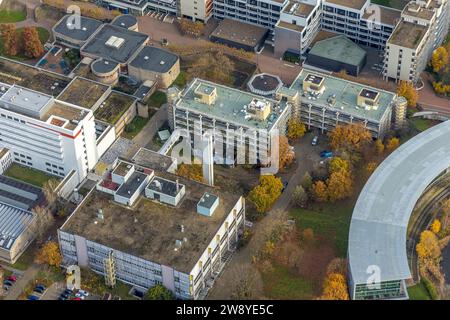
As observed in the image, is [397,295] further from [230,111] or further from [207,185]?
[230,111]

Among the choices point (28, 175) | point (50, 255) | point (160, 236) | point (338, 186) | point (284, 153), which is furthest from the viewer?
point (28, 175)

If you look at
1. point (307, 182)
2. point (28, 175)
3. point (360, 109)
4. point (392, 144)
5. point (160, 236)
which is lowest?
Answer: point (28, 175)

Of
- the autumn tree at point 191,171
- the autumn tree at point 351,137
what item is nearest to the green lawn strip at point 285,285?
the autumn tree at point 191,171

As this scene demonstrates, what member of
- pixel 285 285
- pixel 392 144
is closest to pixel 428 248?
pixel 285 285

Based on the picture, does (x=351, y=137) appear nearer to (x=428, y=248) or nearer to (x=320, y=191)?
(x=320, y=191)

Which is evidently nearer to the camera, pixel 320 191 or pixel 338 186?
pixel 320 191

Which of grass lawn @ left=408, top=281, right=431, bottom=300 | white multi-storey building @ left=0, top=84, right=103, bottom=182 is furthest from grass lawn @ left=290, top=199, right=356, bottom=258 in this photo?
white multi-storey building @ left=0, top=84, right=103, bottom=182
